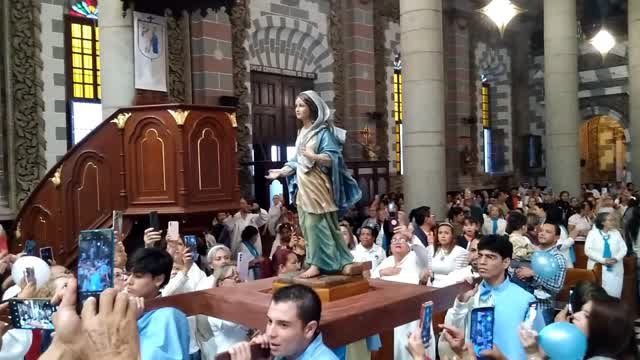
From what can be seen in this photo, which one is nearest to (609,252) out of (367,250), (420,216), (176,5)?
(420,216)

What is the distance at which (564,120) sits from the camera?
16.3 metres

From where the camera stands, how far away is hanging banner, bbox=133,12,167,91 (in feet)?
32.2

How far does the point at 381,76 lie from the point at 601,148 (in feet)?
49.8

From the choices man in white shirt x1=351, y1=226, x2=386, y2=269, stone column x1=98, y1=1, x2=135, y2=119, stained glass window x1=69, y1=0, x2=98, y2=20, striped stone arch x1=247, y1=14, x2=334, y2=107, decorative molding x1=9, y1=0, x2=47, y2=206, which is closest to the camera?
man in white shirt x1=351, y1=226, x2=386, y2=269

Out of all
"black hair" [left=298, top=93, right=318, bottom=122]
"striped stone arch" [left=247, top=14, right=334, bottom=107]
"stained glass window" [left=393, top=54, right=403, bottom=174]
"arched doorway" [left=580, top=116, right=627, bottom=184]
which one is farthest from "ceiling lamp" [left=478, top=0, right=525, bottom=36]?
"arched doorway" [left=580, top=116, right=627, bottom=184]

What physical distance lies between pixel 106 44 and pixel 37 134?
276 centimetres

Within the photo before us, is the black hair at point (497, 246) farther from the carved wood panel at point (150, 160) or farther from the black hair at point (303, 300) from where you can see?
the carved wood panel at point (150, 160)

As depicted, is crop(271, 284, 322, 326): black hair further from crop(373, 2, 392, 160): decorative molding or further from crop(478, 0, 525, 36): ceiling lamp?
crop(373, 2, 392, 160): decorative molding

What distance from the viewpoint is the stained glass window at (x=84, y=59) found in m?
11.8

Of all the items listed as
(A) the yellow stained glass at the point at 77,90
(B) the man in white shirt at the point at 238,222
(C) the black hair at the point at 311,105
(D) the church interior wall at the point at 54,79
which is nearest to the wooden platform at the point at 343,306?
(C) the black hair at the point at 311,105

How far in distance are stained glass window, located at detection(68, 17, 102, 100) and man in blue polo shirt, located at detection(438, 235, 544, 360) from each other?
31.4 feet

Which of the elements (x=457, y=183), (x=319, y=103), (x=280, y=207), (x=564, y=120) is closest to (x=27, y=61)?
(x=280, y=207)

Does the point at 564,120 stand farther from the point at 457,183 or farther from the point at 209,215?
the point at 209,215

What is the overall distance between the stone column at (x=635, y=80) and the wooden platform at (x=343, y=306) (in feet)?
58.0
